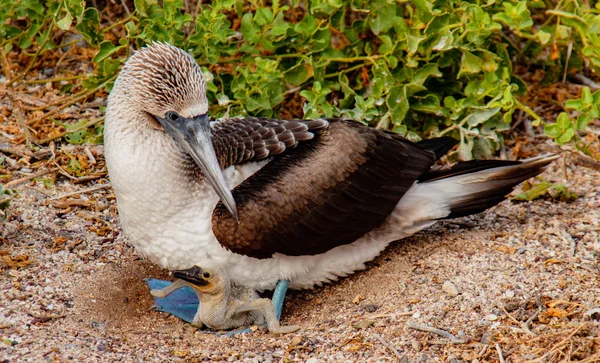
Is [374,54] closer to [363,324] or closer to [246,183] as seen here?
[246,183]

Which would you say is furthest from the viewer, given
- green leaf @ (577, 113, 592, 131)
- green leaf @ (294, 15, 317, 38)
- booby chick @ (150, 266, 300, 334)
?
green leaf @ (294, 15, 317, 38)

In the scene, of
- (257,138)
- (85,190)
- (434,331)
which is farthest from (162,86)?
(434,331)

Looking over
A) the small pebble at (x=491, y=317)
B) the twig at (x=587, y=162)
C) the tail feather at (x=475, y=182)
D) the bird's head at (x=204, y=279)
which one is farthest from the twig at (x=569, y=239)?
the bird's head at (x=204, y=279)

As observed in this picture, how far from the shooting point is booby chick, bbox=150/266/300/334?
541 cm

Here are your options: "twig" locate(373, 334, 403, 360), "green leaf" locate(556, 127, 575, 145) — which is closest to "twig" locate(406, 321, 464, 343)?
"twig" locate(373, 334, 403, 360)

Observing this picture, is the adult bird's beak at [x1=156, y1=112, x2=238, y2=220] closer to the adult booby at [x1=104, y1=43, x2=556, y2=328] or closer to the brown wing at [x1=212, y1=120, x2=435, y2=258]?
the adult booby at [x1=104, y1=43, x2=556, y2=328]

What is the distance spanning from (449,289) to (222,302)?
55.9 inches

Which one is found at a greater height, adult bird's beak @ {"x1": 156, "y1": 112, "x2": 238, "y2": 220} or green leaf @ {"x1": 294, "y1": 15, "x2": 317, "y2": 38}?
green leaf @ {"x1": 294, "y1": 15, "x2": 317, "y2": 38}

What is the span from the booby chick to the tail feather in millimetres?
1460

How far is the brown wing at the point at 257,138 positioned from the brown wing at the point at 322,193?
0.07 metres

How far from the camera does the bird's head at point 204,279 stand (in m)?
5.37

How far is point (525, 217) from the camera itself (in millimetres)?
6551

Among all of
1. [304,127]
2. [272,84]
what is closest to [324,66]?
[272,84]

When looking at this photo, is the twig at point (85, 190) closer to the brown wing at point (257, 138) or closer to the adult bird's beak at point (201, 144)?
the brown wing at point (257, 138)
